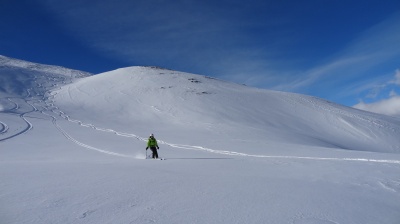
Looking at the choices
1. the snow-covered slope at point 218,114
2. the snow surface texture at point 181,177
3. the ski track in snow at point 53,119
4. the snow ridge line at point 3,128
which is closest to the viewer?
the snow surface texture at point 181,177

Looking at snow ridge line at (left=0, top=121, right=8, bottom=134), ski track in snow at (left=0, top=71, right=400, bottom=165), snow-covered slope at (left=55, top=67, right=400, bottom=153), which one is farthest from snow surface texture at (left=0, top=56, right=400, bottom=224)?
snow-covered slope at (left=55, top=67, right=400, bottom=153)

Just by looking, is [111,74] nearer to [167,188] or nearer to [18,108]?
[18,108]

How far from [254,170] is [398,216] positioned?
504 cm

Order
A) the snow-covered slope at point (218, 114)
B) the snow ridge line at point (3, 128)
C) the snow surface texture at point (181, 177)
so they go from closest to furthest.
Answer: the snow surface texture at point (181, 177) → the snow ridge line at point (3, 128) → the snow-covered slope at point (218, 114)

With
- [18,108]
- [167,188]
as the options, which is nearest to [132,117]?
[18,108]

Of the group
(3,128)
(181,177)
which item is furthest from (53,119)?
(181,177)

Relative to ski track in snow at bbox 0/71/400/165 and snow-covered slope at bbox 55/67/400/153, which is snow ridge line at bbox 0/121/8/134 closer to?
ski track in snow at bbox 0/71/400/165

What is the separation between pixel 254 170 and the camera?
10578 mm

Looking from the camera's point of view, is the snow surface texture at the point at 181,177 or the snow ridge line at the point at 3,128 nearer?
the snow surface texture at the point at 181,177

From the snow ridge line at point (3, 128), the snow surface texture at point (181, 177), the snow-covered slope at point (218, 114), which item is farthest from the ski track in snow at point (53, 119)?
the snow-covered slope at point (218, 114)

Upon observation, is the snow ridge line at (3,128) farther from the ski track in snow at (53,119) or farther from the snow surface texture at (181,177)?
the snow surface texture at (181,177)

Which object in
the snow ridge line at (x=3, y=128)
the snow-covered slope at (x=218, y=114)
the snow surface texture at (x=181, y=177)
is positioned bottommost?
the snow surface texture at (x=181, y=177)

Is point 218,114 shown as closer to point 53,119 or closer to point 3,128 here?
point 53,119

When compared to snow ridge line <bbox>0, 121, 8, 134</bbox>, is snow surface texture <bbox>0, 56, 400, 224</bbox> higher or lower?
lower
